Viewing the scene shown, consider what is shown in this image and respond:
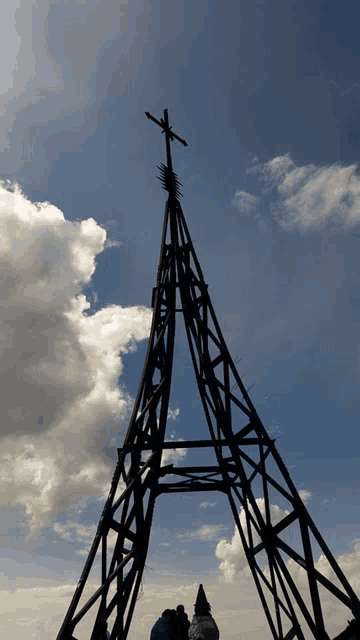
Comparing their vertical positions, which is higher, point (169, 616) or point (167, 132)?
point (167, 132)

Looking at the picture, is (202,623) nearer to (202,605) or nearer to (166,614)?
(202,605)

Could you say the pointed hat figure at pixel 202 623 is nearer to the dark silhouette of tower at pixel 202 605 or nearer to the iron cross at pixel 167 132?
the dark silhouette of tower at pixel 202 605

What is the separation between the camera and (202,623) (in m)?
11.4

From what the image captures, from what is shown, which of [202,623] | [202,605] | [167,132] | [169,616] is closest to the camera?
[169,616]

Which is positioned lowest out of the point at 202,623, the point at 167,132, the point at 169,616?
the point at 202,623


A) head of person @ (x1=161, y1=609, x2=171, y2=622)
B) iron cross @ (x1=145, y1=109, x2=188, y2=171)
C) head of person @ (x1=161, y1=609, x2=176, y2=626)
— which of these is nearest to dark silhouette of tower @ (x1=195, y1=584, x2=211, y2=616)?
head of person @ (x1=161, y1=609, x2=176, y2=626)

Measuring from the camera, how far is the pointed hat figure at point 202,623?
11.1 m

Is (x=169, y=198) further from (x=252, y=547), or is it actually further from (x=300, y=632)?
(x=300, y=632)

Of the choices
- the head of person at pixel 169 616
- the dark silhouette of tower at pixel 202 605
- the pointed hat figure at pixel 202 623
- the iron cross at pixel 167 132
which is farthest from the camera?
the iron cross at pixel 167 132

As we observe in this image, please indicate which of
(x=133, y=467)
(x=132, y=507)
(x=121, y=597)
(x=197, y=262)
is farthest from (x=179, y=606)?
(x=197, y=262)

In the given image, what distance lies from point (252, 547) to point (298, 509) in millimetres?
2171

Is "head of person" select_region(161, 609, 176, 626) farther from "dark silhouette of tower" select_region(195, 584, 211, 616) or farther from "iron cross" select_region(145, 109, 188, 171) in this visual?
"iron cross" select_region(145, 109, 188, 171)

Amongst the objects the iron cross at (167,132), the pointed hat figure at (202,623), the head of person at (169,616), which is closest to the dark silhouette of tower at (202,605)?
the pointed hat figure at (202,623)

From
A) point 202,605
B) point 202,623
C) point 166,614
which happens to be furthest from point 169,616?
point 202,605
